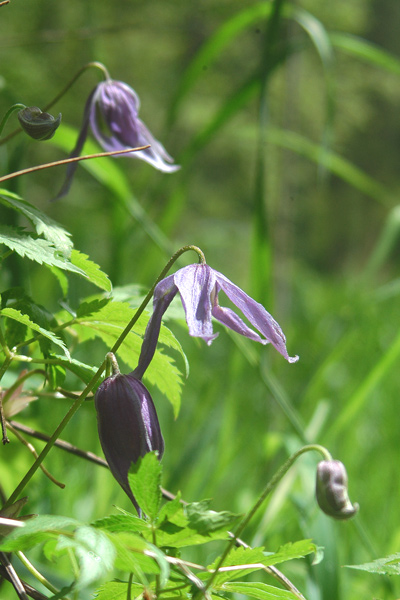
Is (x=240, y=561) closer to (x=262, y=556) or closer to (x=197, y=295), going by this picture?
(x=262, y=556)

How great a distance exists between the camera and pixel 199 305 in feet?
1.25

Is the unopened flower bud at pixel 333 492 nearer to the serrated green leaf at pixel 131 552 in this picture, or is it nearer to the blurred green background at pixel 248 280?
the serrated green leaf at pixel 131 552

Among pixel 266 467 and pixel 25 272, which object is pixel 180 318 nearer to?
pixel 25 272

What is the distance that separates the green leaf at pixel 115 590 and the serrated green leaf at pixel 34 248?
0.63 ft

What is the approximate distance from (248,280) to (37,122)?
2.79 meters

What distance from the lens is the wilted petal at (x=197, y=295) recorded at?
37 centimetres

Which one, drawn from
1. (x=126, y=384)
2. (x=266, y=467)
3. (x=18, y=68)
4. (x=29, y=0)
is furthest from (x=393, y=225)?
(x=29, y=0)

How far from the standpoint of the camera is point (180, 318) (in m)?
0.58

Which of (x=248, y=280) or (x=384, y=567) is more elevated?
(x=384, y=567)

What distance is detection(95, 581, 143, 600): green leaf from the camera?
406mm

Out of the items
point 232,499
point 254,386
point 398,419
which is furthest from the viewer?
point 254,386

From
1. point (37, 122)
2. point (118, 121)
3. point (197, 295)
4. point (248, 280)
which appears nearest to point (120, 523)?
point (197, 295)

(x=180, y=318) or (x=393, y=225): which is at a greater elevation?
(x=180, y=318)

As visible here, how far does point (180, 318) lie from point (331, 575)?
0.43 meters
